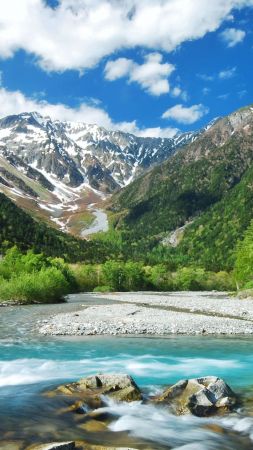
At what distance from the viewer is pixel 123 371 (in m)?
27.9

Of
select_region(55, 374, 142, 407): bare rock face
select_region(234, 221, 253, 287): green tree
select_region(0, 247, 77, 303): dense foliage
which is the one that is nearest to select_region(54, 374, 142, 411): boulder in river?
select_region(55, 374, 142, 407): bare rock face

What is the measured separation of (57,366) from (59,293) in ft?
253

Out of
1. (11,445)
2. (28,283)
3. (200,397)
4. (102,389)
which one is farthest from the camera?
(28,283)

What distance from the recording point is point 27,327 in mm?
48531

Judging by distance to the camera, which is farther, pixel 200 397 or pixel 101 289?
pixel 101 289

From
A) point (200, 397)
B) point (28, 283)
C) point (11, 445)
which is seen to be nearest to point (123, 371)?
point (200, 397)

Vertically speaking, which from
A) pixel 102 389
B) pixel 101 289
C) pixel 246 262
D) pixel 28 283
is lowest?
pixel 102 389

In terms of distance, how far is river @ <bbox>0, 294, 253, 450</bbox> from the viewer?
16.0 meters

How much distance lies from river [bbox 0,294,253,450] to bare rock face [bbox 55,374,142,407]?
73 cm

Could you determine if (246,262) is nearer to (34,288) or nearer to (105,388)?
(34,288)

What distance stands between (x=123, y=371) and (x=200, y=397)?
31.4 ft

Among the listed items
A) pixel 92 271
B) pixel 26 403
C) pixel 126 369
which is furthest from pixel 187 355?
pixel 92 271

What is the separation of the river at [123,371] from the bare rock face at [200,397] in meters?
0.61

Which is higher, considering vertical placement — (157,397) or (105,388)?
(105,388)
